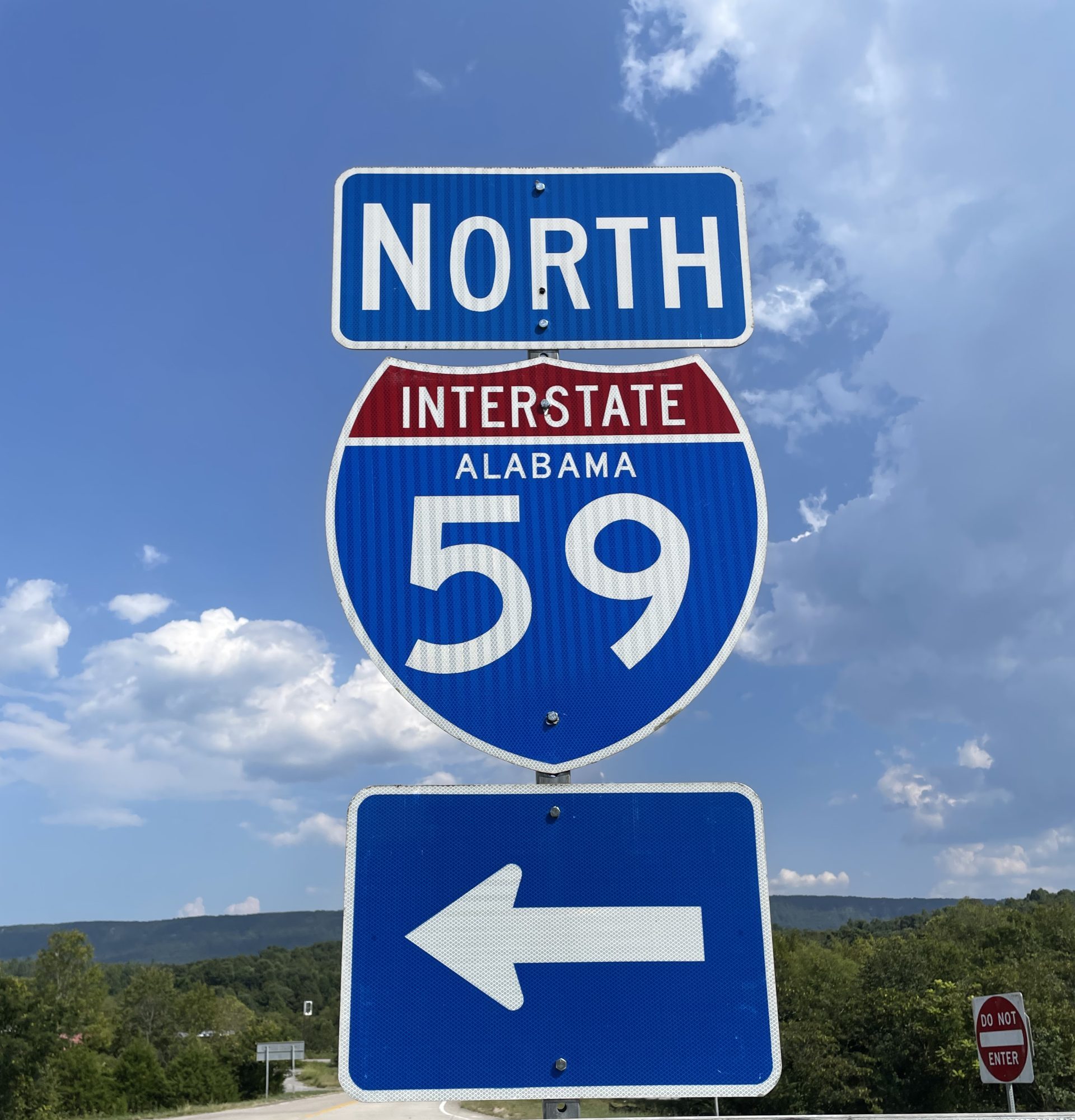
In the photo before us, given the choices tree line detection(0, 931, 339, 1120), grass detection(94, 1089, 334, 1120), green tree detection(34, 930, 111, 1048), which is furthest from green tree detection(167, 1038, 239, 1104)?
green tree detection(34, 930, 111, 1048)

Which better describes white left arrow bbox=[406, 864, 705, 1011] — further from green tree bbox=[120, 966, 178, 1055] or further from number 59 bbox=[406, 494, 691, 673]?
green tree bbox=[120, 966, 178, 1055]

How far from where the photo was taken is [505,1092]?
174 cm

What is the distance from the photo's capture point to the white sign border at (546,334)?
7.66 feet

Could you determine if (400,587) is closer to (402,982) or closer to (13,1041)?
(402,982)

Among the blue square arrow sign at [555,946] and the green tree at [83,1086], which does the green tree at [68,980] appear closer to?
the green tree at [83,1086]

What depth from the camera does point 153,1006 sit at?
83000 mm

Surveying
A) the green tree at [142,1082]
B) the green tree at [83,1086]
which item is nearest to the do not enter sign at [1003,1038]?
the green tree at [83,1086]

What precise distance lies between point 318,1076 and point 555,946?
85530 mm

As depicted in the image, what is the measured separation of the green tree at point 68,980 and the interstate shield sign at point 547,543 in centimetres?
5376

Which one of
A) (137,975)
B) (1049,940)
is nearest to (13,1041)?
(137,975)

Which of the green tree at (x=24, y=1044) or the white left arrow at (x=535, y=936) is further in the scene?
the green tree at (x=24, y=1044)

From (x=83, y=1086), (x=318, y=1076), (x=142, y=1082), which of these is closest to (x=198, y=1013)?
(x=318, y=1076)

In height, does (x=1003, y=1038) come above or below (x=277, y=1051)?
above

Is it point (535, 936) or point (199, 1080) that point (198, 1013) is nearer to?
point (199, 1080)
